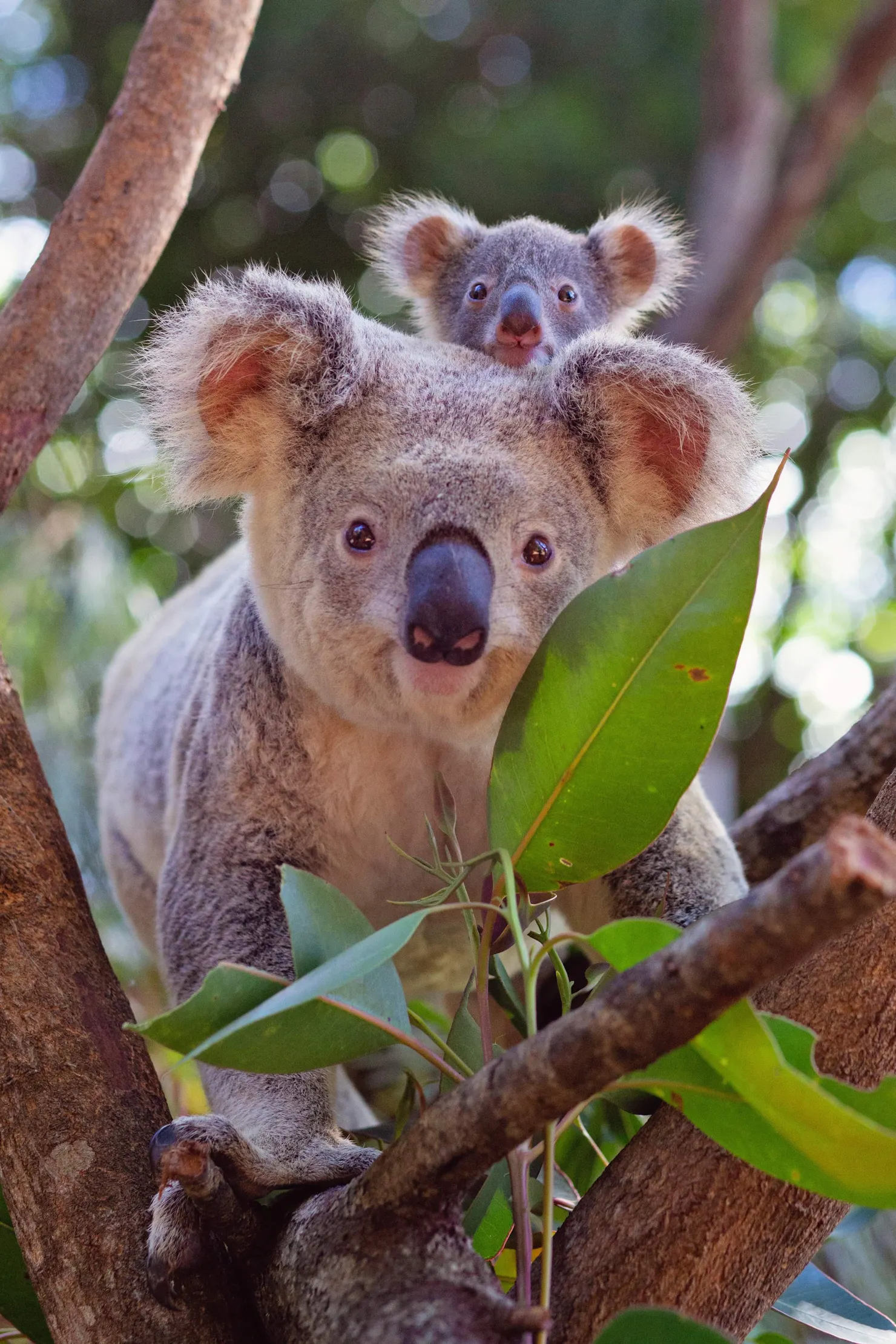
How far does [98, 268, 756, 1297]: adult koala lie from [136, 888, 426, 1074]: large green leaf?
12.3 inches

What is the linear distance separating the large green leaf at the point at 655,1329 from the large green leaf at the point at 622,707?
448 millimetres

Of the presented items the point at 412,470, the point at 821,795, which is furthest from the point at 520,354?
the point at 821,795

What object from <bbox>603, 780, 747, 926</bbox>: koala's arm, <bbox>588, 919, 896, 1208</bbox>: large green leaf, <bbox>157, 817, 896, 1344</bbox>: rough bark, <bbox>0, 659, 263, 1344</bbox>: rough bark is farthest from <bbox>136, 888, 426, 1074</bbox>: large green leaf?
<bbox>603, 780, 747, 926</bbox>: koala's arm

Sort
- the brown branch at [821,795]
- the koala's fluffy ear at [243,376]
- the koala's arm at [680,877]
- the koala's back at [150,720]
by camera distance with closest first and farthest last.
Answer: the brown branch at [821,795], the koala's fluffy ear at [243,376], the koala's arm at [680,877], the koala's back at [150,720]

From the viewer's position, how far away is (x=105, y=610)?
3822mm

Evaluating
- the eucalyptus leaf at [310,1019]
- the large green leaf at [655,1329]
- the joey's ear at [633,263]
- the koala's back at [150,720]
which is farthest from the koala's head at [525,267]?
the large green leaf at [655,1329]

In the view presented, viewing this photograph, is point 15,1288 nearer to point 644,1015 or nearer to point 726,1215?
Result: point 726,1215

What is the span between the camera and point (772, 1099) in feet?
3.24

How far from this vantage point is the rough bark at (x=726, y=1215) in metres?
1.29

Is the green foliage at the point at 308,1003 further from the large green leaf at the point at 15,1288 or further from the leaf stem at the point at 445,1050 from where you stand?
the large green leaf at the point at 15,1288

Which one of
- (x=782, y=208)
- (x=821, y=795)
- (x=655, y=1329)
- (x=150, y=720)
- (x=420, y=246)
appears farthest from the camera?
(x=782, y=208)

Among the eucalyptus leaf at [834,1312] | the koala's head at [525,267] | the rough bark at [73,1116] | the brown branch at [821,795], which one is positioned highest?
the koala's head at [525,267]

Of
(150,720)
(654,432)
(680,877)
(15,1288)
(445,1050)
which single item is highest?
(654,432)

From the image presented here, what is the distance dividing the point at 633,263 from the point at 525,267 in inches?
15.5
